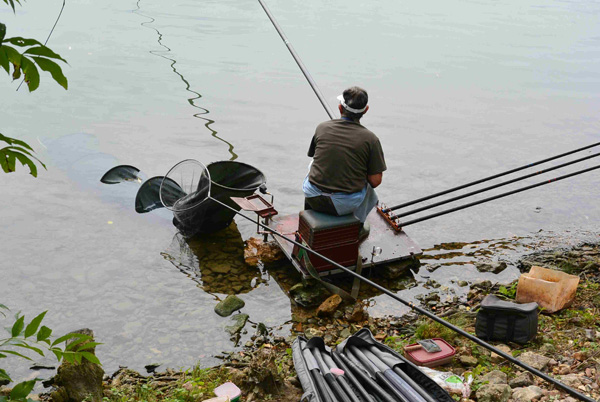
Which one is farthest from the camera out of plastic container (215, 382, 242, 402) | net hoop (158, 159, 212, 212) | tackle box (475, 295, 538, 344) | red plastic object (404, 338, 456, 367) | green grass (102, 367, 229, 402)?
net hoop (158, 159, 212, 212)

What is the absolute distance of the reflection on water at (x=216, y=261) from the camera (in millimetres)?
6980

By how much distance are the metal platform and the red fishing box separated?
167 millimetres

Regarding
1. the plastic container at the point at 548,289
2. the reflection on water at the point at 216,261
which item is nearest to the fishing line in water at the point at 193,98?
the reflection on water at the point at 216,261

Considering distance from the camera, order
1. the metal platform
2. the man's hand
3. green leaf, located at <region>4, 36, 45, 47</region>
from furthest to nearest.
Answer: the metal platform, the man's hand, green leaf, located at <region>4, 36, 45, 47</region>

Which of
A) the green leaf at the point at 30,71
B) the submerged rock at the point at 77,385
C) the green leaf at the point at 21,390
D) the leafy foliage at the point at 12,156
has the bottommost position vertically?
the submerged rock at the point at 77,385

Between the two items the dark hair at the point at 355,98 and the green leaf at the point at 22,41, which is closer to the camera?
the green leaf at the point at 22,41

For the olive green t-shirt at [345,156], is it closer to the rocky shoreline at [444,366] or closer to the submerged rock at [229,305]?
the rocky shoreline at [444,366]

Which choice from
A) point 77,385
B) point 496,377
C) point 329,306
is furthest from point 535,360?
point 77,385

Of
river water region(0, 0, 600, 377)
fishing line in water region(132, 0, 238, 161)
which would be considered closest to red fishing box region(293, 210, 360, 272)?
river water region(0, 0, 600, 377)

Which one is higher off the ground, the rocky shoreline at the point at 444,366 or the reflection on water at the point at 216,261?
the rocky shoreline at the point at 444,366

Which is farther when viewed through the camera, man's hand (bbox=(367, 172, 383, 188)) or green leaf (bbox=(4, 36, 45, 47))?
man's hand (bbox=(367, 172, 383, 188))

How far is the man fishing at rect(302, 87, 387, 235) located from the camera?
6266 mm

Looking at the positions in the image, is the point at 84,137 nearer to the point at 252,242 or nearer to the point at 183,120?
the point at 183,120

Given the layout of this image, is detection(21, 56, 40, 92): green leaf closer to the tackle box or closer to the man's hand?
the tackle box
